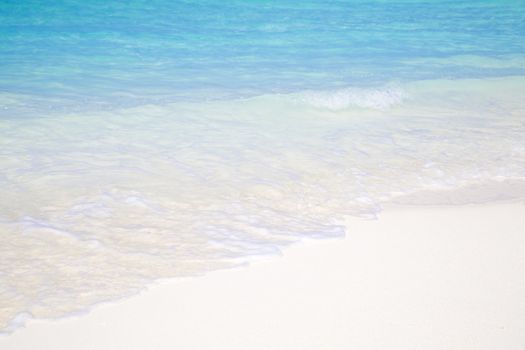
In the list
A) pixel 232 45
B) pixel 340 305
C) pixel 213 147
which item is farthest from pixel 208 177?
pixel 232 45

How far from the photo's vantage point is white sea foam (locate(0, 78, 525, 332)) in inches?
166

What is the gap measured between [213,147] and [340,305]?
3722 mm

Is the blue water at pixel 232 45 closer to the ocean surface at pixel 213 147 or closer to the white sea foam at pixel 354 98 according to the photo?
the ocean surface at pixel 213 147

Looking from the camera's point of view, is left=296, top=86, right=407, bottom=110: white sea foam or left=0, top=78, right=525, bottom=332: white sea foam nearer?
left=0, top=78, right=525, bottom=332: white sea foam

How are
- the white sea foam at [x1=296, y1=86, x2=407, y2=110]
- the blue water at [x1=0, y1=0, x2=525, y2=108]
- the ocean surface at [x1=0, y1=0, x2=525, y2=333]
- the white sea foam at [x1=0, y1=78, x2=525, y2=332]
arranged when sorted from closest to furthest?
1. the white sea foam at [x1=0, y1=78, x2=525, y2=332]
2. the ocean surface at [x1=0, y1=0, x2=525, y2=333]
3. the white sea foam at [x1=296, y1=86, x2=407, y2=110]
4. the blue water at [x1=0, y1=0, x2=525, y2=108]

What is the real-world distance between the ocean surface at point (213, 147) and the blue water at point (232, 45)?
116 millimetres

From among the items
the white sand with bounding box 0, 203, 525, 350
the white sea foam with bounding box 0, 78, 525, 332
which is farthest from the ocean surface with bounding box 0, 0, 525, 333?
the white sand with bounding box 0, 203, 525, 350

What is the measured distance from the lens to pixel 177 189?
18.7ft

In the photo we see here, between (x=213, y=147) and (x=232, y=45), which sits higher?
(x=232, y=45)

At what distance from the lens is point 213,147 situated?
713cm

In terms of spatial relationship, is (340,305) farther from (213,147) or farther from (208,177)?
(213,147)

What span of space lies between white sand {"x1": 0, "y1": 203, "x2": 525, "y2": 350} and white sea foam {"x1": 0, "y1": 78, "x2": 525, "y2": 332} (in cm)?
22

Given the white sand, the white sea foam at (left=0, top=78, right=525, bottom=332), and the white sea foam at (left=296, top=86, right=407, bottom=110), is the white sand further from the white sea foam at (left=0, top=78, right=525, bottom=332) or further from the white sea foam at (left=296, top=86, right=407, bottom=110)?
the white sea foam at (left=296, top=86, right=407, bottom=110)

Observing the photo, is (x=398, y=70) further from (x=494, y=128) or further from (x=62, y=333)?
(x=62, y=333)
